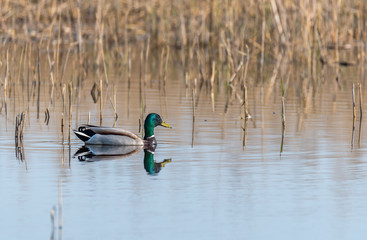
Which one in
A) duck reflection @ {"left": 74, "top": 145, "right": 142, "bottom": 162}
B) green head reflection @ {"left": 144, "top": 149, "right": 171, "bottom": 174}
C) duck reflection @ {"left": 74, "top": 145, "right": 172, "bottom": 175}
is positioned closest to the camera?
green head reflection @ {"left": 144, "top": 149, "right": 171, "bottom": 174}

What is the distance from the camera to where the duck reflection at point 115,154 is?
32.9ft

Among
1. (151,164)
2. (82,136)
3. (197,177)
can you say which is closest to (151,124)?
(82,136)

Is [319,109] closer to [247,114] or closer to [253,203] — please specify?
[247,114]

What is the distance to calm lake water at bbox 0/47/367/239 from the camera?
283 inches

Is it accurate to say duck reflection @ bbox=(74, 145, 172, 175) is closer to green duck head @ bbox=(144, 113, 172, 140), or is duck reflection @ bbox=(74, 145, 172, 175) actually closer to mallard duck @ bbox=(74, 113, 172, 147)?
mallard duck @ bbox=(74, 113, 172, 147)

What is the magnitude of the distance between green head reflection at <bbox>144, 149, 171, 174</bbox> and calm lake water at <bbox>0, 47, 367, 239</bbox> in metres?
0.02

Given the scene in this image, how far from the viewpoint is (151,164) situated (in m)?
10.1

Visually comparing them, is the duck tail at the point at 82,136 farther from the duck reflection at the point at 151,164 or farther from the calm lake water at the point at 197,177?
the duck reflection at the point at 151,164

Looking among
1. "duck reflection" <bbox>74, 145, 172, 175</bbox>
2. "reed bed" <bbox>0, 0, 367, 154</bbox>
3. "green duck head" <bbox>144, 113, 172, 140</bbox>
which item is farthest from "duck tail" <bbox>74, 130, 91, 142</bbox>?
"reed bed" <bbox>0, 0, 367, 154</bbox>


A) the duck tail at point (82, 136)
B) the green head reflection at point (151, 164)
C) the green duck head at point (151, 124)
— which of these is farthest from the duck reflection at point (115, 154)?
the green duck head at point (151, 124)

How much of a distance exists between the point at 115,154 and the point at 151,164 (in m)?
0.89

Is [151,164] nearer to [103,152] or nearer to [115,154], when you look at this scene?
[115,154]

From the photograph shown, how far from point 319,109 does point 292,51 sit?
5648 mm

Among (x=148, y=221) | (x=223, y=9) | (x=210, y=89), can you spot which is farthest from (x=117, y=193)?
(x=223, y=9)
